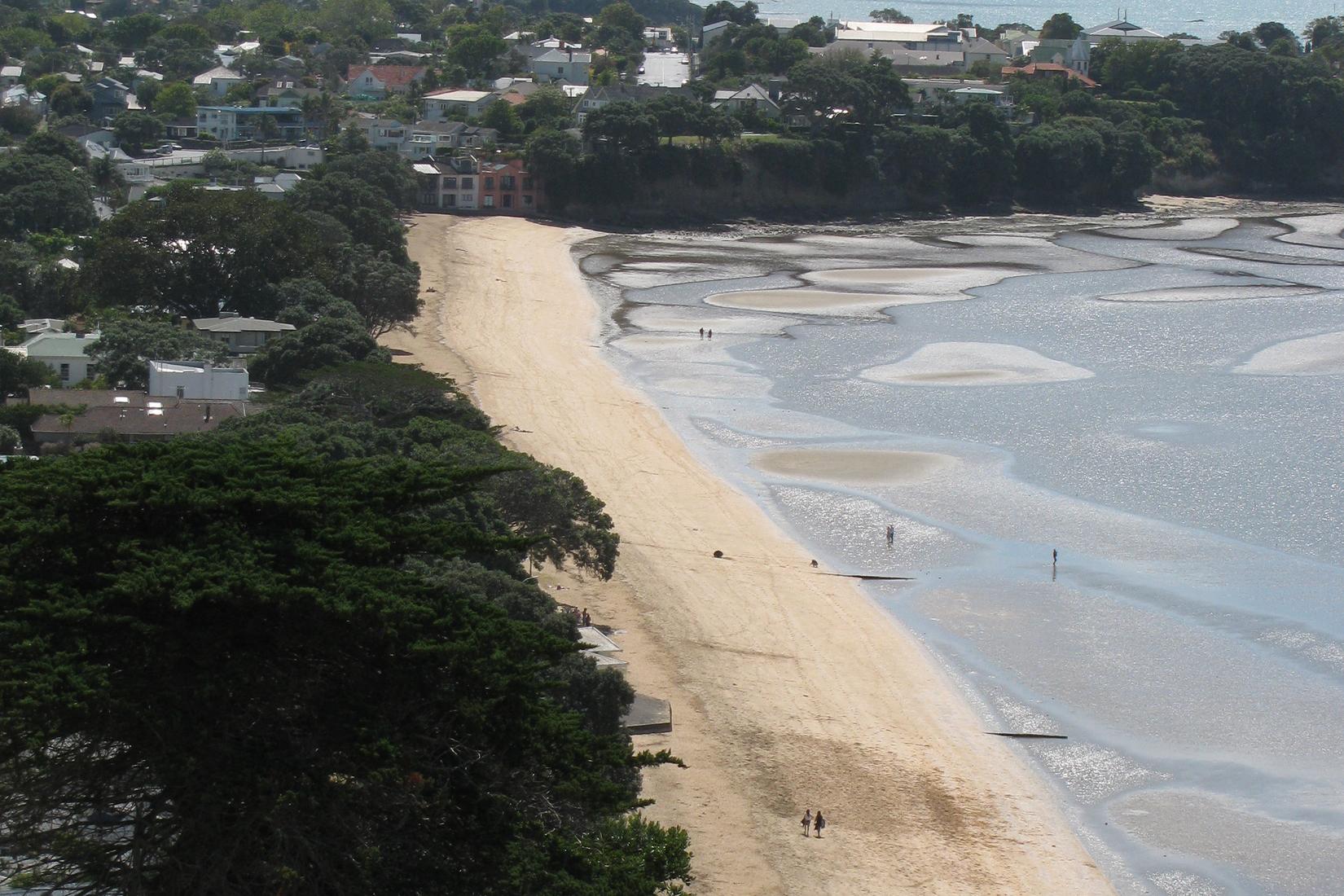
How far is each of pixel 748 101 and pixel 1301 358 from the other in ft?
153

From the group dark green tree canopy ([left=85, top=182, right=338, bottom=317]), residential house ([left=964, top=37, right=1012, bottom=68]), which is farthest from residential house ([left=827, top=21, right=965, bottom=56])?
dark green tree canopy ([left=85, top=182, right=338, bottom=317])

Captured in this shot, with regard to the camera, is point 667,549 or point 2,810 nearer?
point 2,810

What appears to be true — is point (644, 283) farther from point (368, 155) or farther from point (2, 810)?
point (2, 810)

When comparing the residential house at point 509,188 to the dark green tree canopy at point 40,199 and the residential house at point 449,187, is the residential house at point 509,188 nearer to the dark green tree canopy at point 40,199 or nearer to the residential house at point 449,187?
the residential house at point 449,187

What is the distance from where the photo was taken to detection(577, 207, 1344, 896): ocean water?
2100 centimetres

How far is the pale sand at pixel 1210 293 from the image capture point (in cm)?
5634

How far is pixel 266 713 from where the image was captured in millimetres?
12172

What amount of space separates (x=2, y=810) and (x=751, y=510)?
68.9ft

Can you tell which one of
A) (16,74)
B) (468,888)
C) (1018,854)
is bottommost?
(1018,854)

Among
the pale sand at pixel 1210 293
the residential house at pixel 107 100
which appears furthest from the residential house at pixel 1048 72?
the residential house at pixel 107 100

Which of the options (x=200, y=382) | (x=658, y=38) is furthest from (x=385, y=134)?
(x=658, y=38)

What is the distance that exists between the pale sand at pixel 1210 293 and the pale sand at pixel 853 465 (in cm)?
2306

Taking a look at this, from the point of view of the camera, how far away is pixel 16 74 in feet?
319

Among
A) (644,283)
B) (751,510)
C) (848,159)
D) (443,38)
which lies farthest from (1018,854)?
(443,38)
